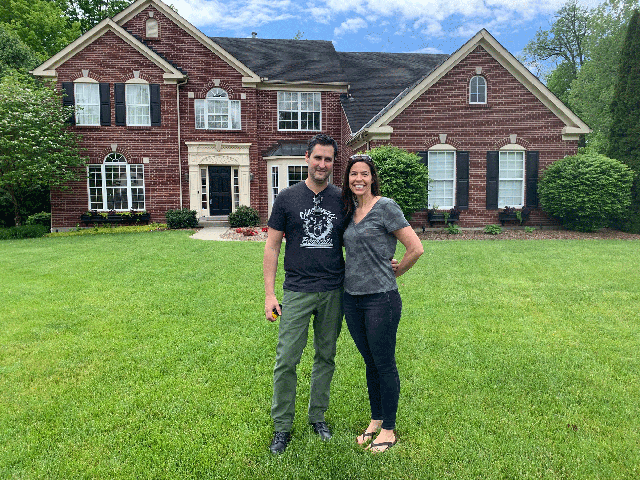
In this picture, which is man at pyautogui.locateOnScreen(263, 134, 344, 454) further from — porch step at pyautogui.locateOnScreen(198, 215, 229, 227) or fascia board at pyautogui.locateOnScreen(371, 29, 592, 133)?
porch step at pyautogui.locateOnScreen(198, 215, 229, 227)

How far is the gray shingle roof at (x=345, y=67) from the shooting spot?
65.0 ft

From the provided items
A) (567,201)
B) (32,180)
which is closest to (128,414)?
(567,201)

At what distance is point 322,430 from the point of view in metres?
3.30

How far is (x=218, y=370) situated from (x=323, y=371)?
1.53 meters

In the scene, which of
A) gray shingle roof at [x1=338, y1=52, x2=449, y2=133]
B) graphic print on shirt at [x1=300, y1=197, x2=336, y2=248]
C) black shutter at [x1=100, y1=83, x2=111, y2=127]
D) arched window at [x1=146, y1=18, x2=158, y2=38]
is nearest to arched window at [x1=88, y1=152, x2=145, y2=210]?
black shutter at [x1=100, y1=83, x2=111, y2=127]

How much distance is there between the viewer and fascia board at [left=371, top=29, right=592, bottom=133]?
15.6 meters

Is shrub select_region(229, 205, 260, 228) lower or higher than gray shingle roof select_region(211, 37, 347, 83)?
lower

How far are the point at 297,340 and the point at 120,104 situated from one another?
17871 mm

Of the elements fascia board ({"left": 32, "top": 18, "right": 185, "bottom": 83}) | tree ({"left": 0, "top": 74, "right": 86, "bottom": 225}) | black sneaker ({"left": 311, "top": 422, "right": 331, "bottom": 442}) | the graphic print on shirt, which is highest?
fascia board ({"left": 32, "top": 18, "right": 185, "bottom": 83})

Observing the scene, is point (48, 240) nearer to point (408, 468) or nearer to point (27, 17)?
point (408, 468)

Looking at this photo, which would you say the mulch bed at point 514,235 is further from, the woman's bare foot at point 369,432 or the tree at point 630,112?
the woman's bare foot at point 369,432

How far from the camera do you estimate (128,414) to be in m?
3.57

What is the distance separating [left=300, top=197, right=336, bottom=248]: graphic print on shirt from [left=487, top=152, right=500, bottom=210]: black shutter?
48.4 ft

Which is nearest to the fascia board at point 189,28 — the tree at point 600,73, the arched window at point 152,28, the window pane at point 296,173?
the arched window at point 152,28
